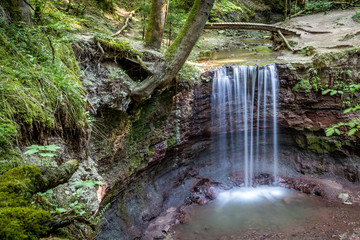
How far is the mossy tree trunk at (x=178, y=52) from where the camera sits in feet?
16.9

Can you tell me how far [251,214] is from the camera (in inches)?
254

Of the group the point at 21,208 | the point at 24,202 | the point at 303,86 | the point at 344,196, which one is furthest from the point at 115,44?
the point at 344,196

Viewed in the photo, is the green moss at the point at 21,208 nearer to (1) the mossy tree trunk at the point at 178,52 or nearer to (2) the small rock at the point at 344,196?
(1) the mossy tree trunk at the point at 178,52

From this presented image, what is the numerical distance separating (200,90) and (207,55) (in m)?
3.75

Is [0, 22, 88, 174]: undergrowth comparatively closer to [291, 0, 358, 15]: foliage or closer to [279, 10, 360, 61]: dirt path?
[279, 10, 360, 61]: dirt path

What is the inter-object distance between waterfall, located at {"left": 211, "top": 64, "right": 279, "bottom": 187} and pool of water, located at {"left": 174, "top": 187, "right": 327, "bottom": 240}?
0.97 m

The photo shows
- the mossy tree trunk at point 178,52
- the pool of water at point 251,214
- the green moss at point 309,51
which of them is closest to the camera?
the mossy tree trunk at point 178,52

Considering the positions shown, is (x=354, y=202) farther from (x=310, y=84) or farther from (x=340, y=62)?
(x=340, y=62)

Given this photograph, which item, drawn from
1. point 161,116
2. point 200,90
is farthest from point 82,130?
point 200,90

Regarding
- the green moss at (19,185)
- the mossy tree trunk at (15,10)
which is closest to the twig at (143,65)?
the mossy tree trunk at (15,10)

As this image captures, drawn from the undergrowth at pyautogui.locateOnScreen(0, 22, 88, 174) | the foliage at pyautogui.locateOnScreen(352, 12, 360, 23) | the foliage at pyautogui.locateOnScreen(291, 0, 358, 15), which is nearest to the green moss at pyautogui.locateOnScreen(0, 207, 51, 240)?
the undergrowth at pyautogui.locateOnScreen(0, 22, 88, 174)

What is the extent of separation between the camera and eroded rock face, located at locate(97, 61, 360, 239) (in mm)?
6258

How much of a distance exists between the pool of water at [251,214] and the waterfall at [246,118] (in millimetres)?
975

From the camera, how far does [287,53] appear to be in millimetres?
9531
